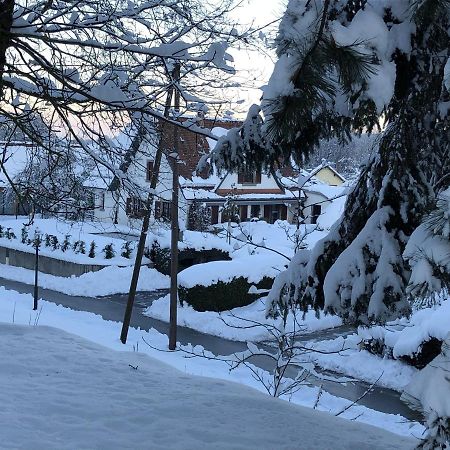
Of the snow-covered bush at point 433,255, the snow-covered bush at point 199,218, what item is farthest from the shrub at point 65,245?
the snow-covered bush at point 433,255

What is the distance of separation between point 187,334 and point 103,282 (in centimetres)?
742

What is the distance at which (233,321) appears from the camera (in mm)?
18969

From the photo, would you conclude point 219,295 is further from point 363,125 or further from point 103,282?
point 363,125

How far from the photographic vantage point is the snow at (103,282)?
77.9ft

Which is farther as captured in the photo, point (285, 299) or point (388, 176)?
point (285, 299)

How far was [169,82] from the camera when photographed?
21.6 ft

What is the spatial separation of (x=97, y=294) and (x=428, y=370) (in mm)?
21543

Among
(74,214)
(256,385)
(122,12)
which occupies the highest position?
(122,12)

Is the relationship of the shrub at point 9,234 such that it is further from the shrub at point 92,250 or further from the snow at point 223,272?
the snow at point 223,272

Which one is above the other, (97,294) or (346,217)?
(346,217)

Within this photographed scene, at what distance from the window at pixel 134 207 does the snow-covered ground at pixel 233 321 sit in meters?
8.89

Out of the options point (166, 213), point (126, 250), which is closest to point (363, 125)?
→ point (166, 213)

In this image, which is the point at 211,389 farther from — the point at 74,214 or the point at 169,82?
the point at 169,82

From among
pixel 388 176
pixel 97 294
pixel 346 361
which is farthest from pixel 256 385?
pixel 97 294
